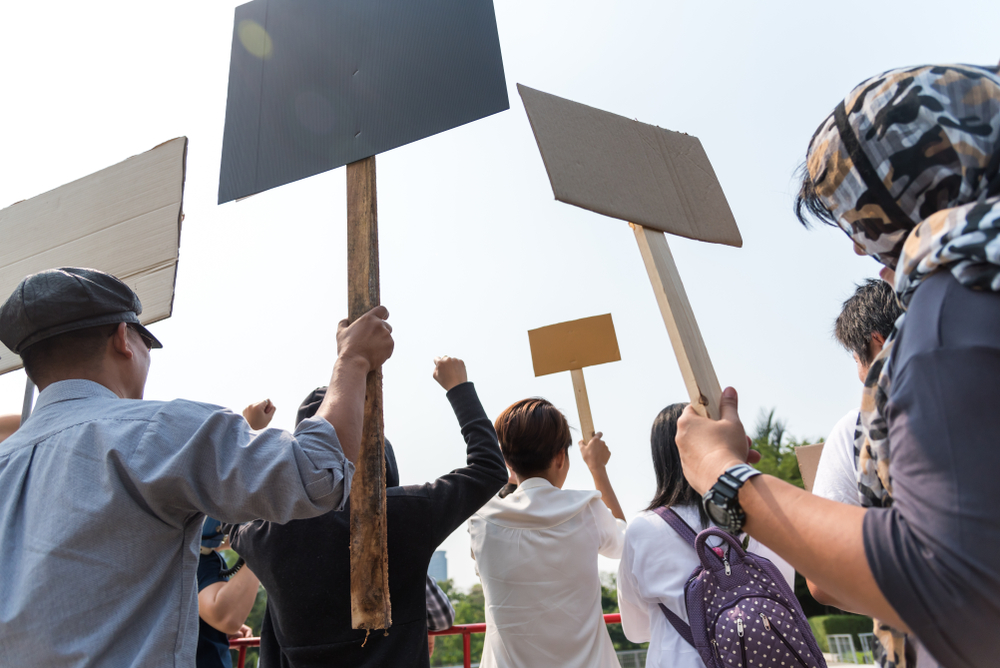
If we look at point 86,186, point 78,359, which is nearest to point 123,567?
point 78,359

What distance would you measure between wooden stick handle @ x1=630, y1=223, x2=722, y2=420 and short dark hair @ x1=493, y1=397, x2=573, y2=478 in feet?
4.70

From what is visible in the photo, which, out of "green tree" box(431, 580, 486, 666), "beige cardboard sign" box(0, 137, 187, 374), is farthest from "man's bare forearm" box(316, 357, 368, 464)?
"green tree" box(431, 580, 486, 666)

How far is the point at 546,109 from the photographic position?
1705 mm

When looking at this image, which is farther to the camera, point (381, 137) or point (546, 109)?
point (381, 137)

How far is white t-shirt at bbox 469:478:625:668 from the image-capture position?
2.60 m

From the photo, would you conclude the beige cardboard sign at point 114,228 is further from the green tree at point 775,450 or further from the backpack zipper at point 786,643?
the green tree at point 775,450

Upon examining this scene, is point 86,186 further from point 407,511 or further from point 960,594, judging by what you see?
point 960,594

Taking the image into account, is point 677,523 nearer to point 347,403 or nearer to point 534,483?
point 534,483

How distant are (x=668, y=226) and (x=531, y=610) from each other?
174 cm

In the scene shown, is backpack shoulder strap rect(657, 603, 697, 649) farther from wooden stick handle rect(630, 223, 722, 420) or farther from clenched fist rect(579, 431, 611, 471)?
clenched fist rect(579, 431, 611, 471)

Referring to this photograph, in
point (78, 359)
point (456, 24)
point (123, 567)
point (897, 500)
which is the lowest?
point (897, 500)

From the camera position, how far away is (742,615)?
1847 millimetres

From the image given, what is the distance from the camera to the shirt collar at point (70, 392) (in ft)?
5.12

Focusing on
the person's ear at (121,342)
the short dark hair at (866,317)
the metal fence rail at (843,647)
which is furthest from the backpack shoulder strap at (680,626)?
the metal fence rail at (843,647)
